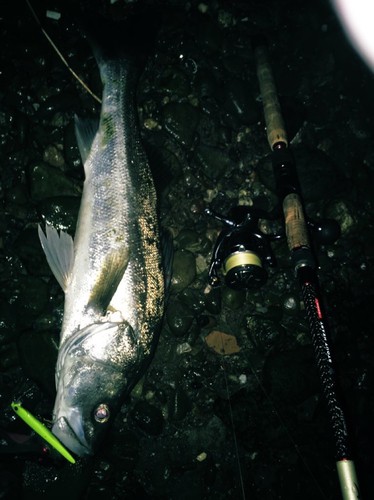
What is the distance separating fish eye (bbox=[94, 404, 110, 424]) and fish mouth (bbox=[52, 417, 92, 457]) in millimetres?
155

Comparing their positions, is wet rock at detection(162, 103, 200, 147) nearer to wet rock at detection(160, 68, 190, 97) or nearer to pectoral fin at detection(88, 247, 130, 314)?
wet rock at detection(160, 68, 190, 97)

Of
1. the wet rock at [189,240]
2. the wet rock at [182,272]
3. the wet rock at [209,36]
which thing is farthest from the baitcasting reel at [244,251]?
the wet rock at [209,36]

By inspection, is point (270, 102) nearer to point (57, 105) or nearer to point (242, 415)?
point (57, 105)

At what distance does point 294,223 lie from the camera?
2.57 m

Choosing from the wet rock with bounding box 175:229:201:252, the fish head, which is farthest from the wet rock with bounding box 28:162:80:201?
the fish head

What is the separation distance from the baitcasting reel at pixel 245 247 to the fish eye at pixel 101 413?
142cm

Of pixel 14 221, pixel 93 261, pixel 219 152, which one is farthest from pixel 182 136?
pixel 14 221

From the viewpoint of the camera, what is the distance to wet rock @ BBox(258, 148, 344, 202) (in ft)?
10.9

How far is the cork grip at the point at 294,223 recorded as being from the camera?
8.17ft

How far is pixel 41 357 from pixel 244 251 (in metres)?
2.23

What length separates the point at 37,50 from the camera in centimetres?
327

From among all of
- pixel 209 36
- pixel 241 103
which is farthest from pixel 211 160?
Answer: pixel 209 36

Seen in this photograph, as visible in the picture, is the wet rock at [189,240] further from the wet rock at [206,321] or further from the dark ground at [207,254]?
the wet rock at [206,321]

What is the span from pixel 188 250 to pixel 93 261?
1.17 meters
